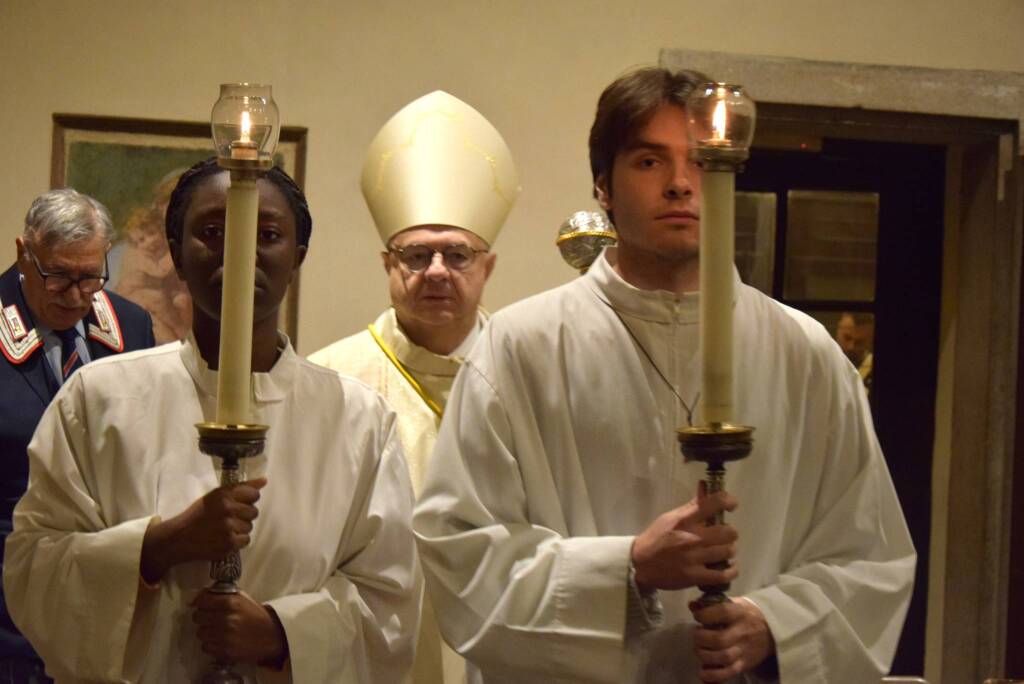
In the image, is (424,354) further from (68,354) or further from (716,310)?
(716,310)

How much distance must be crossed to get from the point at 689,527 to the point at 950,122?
3.40 metres

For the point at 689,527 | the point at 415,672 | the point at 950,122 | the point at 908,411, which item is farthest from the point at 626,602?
the point at 908,411

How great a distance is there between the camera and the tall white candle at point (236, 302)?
5.96 feet

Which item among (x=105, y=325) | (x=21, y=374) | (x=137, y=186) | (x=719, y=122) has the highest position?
(x=137, y=186)

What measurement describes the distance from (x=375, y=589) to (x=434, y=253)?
1228mm

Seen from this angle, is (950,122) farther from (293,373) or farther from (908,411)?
(293,373)

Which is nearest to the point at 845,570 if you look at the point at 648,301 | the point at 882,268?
the point at 648,301

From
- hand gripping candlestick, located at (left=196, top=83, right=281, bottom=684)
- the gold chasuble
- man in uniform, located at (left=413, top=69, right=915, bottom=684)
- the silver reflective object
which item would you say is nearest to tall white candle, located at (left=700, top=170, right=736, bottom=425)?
man in uniform, located at (left=413, top=69, right=915, bottom=684)

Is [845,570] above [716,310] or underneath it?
underneath

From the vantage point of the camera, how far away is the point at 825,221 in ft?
18.3

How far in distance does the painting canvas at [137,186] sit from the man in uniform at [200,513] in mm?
2030

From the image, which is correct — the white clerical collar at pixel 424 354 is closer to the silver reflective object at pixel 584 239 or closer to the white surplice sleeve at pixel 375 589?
the silver reflective object at pixel 584 239

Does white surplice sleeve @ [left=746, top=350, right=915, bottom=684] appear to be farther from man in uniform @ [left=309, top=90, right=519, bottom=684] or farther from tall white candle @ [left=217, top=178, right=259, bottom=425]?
man in uniform @ [left=309, top=90, right=519, bottom=684]

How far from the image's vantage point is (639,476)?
83.4 inches
